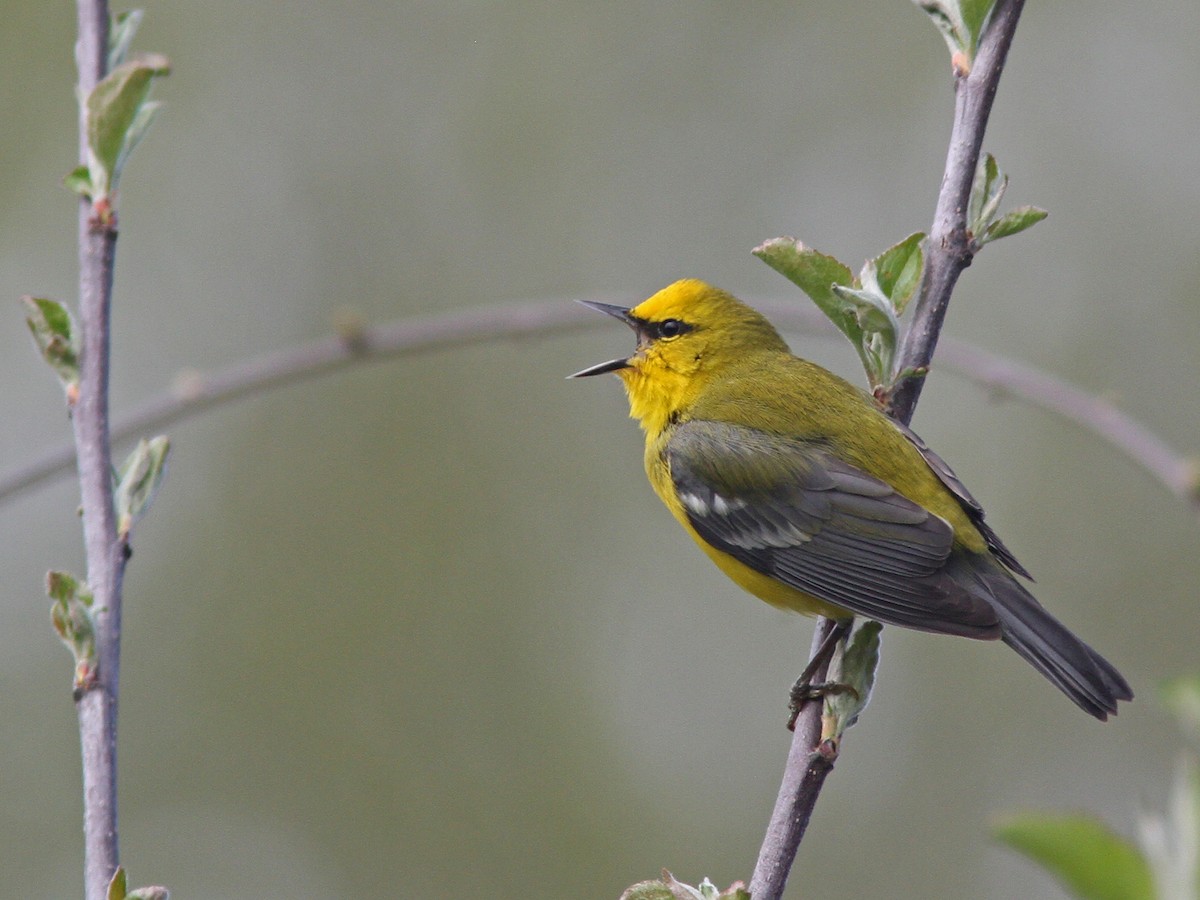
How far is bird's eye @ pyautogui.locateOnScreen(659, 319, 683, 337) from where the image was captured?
4832 millimetres

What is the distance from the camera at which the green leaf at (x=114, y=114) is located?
89.7 inches

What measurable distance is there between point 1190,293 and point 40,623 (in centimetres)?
1040

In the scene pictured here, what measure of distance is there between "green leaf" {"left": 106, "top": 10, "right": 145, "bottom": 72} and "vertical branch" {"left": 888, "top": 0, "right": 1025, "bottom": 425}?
1.71 meters

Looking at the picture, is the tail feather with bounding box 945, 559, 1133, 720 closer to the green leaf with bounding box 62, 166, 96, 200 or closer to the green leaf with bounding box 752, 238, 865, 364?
the green leaf with bounding box 752, 238, 865, 364

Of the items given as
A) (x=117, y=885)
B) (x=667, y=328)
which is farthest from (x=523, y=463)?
(x=117, y=885)

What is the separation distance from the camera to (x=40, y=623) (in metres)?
10.9

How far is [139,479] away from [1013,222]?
1.90 metres

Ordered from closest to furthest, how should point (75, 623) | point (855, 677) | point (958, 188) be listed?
point (75, 623), point (855, 677), point (958, 188)

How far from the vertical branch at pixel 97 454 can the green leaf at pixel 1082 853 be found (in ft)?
4.67

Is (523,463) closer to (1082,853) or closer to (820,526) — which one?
(820,526)

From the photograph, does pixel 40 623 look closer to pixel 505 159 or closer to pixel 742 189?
pixel 505 159

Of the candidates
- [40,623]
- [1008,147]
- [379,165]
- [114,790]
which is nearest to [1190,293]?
[1008,147]

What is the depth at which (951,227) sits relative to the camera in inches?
112

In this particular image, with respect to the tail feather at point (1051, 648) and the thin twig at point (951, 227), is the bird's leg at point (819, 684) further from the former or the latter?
the tail feather at point (1051, 648)
